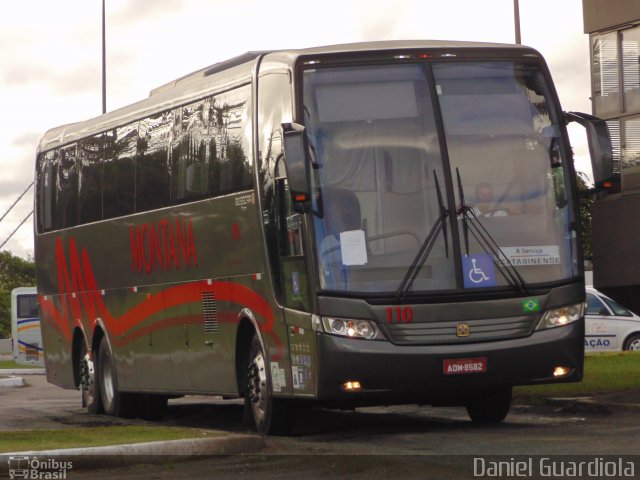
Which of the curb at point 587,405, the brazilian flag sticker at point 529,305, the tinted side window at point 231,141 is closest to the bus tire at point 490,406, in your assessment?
the curb at point 587,405

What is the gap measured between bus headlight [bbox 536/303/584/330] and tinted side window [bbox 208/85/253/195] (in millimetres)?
3252

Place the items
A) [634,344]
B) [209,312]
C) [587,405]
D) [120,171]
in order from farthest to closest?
[634,344], [120,171], [587,405], [209,312]

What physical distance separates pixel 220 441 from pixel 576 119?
15.8 feet

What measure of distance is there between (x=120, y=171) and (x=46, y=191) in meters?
3.78

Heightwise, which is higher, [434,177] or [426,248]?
[434,177]

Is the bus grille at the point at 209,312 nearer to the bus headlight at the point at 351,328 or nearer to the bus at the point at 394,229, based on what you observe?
the bus at the point at 394,229

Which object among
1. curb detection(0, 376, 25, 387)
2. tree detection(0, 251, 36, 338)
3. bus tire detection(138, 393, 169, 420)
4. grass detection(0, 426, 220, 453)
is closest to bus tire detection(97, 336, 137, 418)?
bus tire detection(138, 393, 169, 420)

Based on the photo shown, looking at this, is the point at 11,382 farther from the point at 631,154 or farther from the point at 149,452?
the point at 149,452

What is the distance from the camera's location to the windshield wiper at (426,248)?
46.3ft

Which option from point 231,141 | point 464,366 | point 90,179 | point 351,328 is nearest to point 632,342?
point 90,179

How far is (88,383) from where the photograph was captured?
22.3m

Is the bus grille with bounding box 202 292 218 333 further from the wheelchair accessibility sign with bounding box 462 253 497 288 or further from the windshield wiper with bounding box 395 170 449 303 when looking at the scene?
the wheelchair accessibility sign with bounding box 462 253 497 288

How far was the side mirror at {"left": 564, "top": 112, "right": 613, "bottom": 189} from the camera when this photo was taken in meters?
14.6

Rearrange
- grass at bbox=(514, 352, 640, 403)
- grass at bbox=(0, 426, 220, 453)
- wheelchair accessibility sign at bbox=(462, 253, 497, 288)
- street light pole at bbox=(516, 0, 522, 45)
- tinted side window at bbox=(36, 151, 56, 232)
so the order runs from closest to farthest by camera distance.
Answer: grass at bbox=(0, 426, 220, 453) → wheelchair accessibility sign at bbox=(462, 253, 497, 288) → grass at bbox=(514, 352, 640, 403) → tinted side window at bbox=(36, 151, 56, 232) → street light pole at bbox=(516, 0, 522, 45)
